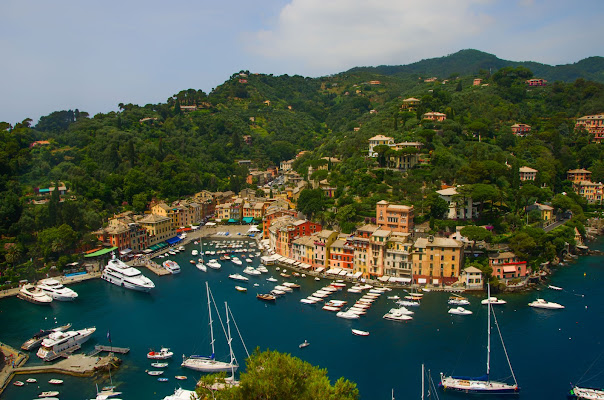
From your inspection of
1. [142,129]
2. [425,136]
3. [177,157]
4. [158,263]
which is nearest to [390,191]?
[425,136]

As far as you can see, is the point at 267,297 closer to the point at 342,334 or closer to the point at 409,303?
the point at 342,334

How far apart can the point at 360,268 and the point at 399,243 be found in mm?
3640

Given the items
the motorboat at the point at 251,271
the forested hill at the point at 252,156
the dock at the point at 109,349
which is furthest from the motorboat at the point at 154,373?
the forested hill at the point at 252,156

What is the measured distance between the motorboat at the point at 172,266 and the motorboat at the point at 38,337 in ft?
38.2

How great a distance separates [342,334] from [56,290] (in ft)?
67.9

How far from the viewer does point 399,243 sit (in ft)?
115

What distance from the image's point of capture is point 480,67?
15388 cm

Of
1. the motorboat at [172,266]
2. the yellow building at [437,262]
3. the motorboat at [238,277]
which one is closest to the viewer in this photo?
the yellow building at [437,262]

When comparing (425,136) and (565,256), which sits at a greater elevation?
(425,136)

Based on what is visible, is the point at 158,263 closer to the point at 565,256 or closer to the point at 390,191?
the point at 390,191

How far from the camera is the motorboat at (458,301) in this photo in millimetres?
30456

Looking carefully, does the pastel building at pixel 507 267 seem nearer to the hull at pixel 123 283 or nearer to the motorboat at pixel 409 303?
the motorboat at pixel 409 303

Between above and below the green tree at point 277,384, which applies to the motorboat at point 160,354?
below

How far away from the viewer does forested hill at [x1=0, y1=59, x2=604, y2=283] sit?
41.4m
